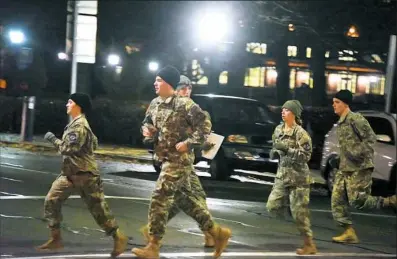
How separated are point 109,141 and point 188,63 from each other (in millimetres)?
15325

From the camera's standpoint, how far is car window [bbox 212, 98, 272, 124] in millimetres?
15562

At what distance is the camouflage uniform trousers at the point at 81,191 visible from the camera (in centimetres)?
736

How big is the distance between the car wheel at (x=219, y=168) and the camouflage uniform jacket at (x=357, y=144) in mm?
6062

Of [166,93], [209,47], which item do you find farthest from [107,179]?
[209,47]

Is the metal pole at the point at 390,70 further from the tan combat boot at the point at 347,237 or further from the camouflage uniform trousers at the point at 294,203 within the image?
the camouflage uniform trousers at the point at 294,203

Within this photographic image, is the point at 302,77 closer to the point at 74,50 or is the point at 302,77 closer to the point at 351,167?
the point at 74,50

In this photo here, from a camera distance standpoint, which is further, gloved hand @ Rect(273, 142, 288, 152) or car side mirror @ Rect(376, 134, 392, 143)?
car side mirror @ Rect(376, 134, 392, 143)

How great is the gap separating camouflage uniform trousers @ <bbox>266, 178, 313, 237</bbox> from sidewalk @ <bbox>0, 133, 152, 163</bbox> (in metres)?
10.2

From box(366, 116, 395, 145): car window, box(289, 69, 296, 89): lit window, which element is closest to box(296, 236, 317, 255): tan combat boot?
box(366, 116, 395, 145): car window

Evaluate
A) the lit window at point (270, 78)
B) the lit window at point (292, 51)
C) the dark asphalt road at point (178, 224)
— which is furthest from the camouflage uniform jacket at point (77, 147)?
the lit window at point (270, 78)

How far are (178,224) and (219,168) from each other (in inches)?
219

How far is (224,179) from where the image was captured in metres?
15.4

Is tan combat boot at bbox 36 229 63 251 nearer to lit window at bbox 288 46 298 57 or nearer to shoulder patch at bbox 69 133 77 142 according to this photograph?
shoulder patch at bbox 69 133 77 142

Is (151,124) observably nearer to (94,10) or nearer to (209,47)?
(94,10)
